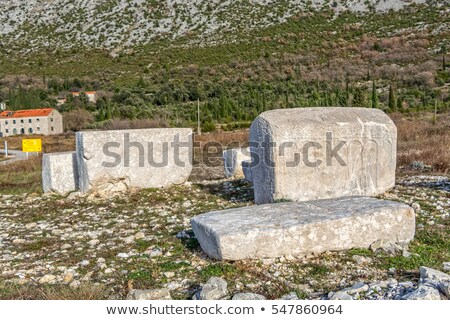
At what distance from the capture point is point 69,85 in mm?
58281

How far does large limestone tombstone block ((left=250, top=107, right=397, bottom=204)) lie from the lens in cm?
738

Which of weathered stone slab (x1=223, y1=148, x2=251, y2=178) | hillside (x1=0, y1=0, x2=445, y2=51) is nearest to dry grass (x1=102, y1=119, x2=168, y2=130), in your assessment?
weathered stone slab (x1=223, y1=148, x2=251, y2=178)

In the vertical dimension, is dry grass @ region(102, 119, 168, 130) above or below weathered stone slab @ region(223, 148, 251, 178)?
above

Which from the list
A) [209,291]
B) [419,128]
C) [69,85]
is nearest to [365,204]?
[209,291]

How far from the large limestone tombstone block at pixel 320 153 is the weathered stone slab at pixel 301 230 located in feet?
6.50

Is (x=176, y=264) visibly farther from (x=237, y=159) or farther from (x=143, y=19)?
(x=143, y=19)

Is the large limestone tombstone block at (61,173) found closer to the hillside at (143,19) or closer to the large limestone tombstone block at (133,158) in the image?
the large limestone tombstone block at (133,158)

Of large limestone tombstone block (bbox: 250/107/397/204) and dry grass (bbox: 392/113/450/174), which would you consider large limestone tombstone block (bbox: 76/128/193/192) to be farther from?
dry grass (bbox: 392/113/450/174)

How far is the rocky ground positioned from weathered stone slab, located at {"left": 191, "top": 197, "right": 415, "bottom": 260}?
13 centimetres

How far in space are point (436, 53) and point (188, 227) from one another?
5302cm

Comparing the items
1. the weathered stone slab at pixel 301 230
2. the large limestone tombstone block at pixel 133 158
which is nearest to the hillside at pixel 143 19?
the large limestone tombstone block at pixel 133 158

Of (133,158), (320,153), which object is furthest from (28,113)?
(320,153)

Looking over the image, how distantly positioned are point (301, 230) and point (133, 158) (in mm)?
6381

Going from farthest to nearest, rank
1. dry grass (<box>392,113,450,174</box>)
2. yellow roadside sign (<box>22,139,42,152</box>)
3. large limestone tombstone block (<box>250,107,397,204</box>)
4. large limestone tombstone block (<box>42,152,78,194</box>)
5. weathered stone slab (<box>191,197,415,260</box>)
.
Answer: yellow roadside sign (<box>22,139,42,152</box>), dry grass (<box>392,113,450,174</box>), large limestone tombstone block (<box>42,152,78,194</box>), large limestone tombstone block (<box>250,107,397,204</box>), weathered stone slab (<box>191,197,415,260</box>)
